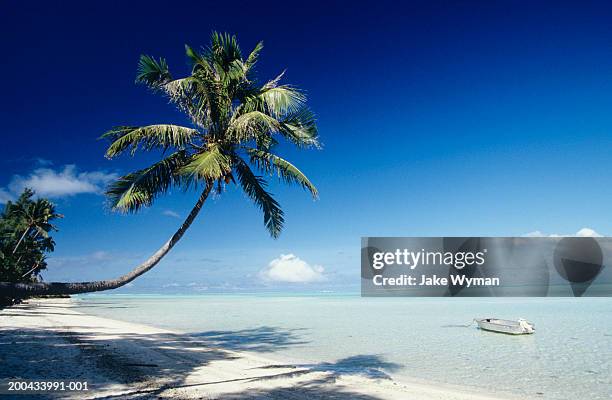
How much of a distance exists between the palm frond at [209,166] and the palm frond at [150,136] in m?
0.74

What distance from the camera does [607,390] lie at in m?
11.4

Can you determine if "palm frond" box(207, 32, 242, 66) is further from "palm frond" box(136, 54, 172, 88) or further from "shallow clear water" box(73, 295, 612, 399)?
"shallow clear water" box(73, 295, 612, 399)

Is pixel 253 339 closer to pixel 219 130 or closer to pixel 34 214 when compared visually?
pixel 219 130

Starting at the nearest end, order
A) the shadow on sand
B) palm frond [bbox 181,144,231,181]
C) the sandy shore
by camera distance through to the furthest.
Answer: palm frond [bbox 181,144,231,181]
the sandy shore
the shadow on sand

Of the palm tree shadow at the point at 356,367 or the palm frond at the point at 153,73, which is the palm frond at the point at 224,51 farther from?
the palm tree shadow at the point at 356,367

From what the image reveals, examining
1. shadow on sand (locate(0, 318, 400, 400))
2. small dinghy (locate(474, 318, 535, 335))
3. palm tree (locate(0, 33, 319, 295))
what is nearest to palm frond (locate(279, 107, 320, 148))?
palm tree (locate(0, 33, 319, 295))

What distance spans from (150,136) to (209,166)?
213cm

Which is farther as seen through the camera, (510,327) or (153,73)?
(510,327)

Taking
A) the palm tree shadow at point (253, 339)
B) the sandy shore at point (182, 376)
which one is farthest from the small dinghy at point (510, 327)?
the sandy shore at point (182, 376)

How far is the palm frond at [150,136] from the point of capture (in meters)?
9.31

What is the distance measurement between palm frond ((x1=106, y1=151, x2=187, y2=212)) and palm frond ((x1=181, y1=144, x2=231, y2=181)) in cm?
43

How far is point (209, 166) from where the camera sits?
27.0 ft

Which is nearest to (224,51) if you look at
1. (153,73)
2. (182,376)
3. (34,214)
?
(153,73)

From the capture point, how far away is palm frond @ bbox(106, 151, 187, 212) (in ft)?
28.9
